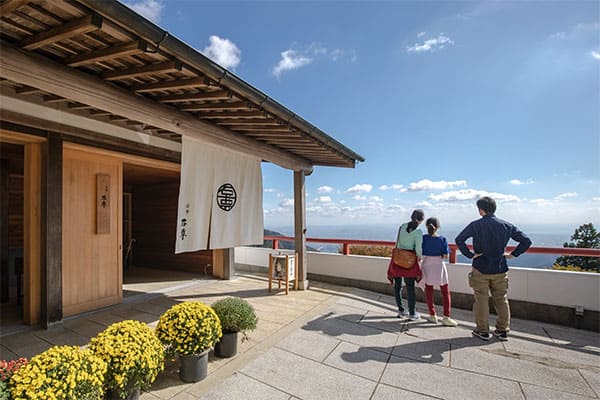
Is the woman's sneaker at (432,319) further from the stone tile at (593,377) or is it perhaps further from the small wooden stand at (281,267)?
the small wooden stand at (281,267)

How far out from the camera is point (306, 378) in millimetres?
2525

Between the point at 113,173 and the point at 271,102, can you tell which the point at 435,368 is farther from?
the point at 113,173

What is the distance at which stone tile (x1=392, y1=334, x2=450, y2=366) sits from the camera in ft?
9.57

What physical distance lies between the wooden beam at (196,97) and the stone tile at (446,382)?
9.98 feet

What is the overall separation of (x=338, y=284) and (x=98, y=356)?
15.7ft

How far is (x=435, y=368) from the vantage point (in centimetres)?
274

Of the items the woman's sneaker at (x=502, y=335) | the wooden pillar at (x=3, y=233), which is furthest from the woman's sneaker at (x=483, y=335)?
the wooden pillar at (x=3, y=233)

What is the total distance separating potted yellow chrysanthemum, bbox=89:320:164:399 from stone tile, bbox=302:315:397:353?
6.67 ft

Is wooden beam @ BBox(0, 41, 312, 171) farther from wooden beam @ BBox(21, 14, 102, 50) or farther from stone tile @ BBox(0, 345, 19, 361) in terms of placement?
stone tile @ BBox(0, 345, 19, 361)

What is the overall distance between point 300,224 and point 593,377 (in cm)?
425

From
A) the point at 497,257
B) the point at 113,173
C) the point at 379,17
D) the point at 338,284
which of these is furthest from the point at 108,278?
the point at 379,17

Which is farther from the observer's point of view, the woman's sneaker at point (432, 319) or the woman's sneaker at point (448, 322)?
the woman's sneaker at point (432, 319)

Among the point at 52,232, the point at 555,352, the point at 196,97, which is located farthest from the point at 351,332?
the point at 52,232

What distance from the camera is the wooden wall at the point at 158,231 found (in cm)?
716
